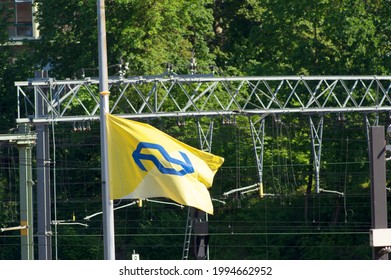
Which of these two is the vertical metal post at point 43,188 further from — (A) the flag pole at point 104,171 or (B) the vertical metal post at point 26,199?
(A) the flag pole at point 104,171

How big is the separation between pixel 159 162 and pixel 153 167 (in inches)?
4.4

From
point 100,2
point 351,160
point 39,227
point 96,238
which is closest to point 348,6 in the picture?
point 351,160

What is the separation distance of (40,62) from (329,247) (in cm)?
1317

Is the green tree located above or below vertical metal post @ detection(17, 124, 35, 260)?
above

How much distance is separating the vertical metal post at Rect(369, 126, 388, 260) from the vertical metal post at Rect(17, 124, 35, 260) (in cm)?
1264

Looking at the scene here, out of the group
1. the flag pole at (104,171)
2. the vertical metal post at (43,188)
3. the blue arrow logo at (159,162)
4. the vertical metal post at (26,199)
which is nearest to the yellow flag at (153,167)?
the blue arrow logo at (159,162)

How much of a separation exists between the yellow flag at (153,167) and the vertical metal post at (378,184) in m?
2.64

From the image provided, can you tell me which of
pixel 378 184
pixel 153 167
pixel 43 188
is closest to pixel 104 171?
pixel 153 167

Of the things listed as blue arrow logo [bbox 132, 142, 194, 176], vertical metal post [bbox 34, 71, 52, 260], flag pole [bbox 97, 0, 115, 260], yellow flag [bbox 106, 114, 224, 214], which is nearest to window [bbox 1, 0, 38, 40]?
vertical metal post [bbox 34, 71, 52, 260]

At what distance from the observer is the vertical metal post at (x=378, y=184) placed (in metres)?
20.2

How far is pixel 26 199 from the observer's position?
105 feet

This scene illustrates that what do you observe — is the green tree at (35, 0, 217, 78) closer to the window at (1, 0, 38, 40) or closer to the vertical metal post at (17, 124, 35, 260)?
the vertical metal post at (17, 124, 35, 260)

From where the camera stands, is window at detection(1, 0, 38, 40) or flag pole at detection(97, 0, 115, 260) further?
window at detection(1, 0, 38, 40)

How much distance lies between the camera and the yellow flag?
19062 millimetres
